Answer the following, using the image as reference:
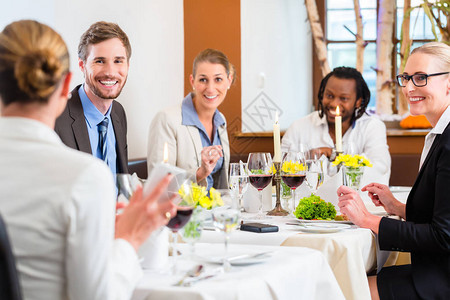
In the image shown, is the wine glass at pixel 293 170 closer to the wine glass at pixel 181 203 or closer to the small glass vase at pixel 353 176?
the small glass vase at pixel 353 176

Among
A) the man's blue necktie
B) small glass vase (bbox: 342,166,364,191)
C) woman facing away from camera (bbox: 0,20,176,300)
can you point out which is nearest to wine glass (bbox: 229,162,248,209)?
small glass vase (bbox: 342,166,364,191)

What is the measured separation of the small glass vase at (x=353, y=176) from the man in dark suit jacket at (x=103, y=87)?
3.13ft

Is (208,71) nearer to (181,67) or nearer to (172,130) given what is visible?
(172,130)

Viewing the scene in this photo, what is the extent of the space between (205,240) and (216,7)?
142 inches

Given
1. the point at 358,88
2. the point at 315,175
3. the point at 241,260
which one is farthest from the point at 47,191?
the point at 358,88

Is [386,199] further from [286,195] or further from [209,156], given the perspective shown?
[209,156]

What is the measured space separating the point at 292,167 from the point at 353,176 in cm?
41

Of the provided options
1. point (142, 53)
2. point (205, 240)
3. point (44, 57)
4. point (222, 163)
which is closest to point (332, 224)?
point (205, 240)

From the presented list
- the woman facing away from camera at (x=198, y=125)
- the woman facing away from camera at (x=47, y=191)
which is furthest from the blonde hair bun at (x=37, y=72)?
the woman facing away from camera at (x=198, y=125)

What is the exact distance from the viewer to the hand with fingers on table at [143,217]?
3.77 ft

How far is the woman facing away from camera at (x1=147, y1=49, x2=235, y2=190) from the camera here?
3.40 metres

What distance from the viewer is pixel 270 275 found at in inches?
51.3

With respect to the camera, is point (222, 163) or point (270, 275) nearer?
point (270, 275)

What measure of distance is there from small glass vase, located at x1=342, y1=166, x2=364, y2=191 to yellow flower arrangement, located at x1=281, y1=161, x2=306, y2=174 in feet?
1.12
